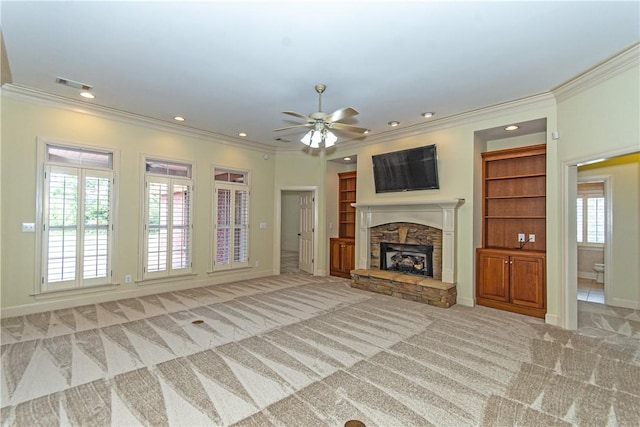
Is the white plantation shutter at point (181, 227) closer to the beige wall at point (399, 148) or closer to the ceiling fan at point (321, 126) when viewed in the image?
the beige wall at point (399, 148)

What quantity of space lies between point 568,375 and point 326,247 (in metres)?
4.91

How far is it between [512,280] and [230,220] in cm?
521

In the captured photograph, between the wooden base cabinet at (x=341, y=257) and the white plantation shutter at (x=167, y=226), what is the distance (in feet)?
Answer: 10.2

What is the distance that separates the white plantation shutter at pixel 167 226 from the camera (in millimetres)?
5246

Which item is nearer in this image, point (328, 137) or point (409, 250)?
point (328, 137)

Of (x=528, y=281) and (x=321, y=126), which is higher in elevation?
(x=321, y=126)

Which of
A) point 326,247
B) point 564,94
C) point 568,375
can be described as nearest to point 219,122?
point 326,247

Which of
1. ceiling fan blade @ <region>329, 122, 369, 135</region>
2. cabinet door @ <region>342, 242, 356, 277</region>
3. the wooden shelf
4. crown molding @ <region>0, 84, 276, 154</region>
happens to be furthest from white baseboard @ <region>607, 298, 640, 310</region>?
crown molding @ <region>0, 84, 276, 154</region>

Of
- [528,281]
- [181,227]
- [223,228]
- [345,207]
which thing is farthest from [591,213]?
[181,227]

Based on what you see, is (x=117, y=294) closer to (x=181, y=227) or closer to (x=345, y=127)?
(x=181, y=227)

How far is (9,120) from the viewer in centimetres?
399

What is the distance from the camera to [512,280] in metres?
4.43

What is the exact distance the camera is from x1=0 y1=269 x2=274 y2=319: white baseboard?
4.11 meters

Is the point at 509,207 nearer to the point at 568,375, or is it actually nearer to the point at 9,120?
the point at 568,375
